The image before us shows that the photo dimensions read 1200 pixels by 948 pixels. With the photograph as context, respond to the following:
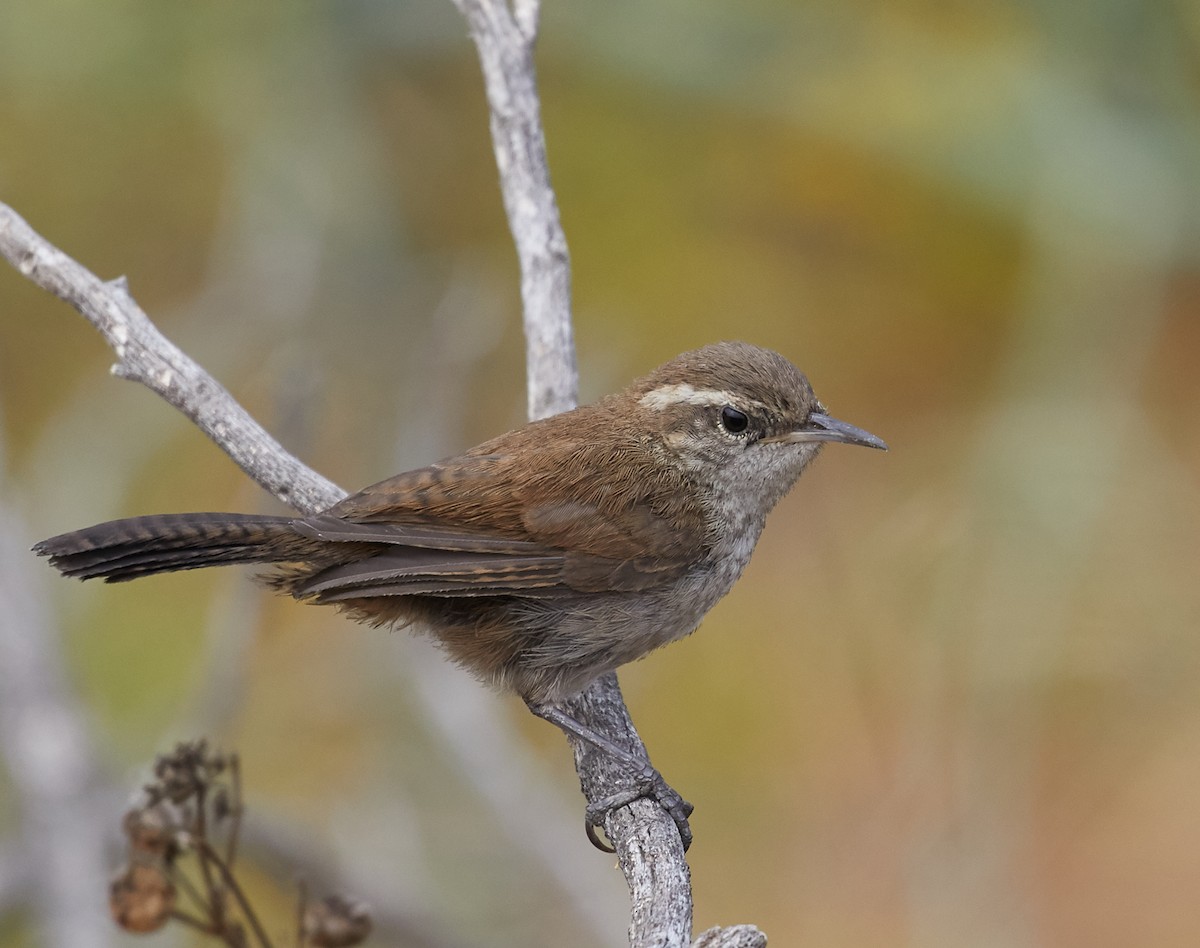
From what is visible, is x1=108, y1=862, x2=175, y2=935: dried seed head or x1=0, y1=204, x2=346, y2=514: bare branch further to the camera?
x1=0, y1=204, x2=346, y2=514: bare branch

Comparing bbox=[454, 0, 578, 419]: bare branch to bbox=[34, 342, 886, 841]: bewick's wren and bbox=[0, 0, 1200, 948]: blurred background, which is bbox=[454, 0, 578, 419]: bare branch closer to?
bbox=[34, 342, 886, 841]: bewick's wren

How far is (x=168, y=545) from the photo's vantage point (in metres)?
3.12

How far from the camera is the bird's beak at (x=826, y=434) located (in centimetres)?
362

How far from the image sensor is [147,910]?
9.52 ft

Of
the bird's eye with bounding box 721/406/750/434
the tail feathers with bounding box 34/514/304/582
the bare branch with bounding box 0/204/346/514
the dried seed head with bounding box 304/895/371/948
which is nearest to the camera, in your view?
the dried seed head with bounding box 304/895/371/948

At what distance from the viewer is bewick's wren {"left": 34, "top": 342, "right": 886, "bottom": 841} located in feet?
10.9

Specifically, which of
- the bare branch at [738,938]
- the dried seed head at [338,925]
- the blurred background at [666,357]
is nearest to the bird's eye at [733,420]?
the blurred background at [666,357]

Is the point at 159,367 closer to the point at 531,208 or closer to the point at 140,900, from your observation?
the point at 531,208

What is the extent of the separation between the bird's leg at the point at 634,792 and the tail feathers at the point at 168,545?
904mm

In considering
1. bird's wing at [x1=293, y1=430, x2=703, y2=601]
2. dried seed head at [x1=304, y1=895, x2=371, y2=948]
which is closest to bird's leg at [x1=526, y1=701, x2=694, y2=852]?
bird's wing at [x1=293, y1=430, x2=703, y2=601]

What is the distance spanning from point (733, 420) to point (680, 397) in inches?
6.6

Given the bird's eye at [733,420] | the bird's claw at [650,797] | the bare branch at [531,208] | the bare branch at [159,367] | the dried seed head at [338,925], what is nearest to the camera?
the dried seed head at [338,925]

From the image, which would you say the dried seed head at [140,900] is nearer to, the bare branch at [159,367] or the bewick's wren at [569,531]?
the bewick's wren at [569,531]

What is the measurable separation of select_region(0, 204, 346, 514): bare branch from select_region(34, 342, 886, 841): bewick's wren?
296mm
